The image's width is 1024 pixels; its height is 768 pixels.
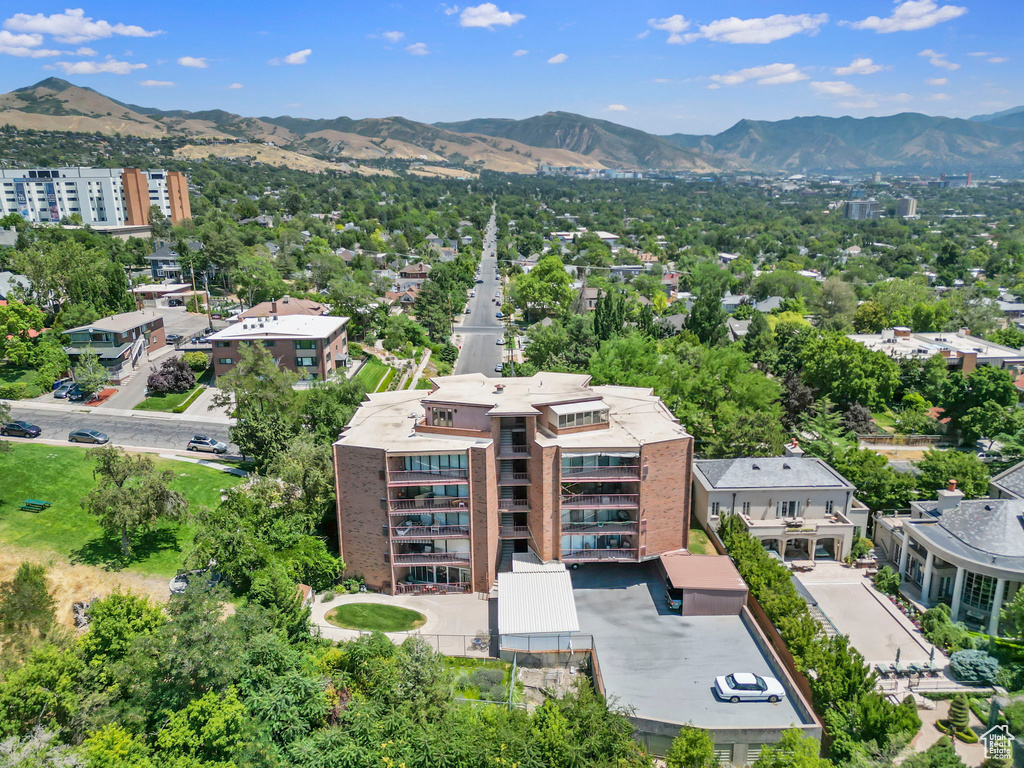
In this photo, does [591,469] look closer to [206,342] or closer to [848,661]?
[848,661]

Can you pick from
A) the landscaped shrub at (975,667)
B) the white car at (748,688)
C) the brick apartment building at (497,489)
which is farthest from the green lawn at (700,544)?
the landscaped shrub at (975,667)

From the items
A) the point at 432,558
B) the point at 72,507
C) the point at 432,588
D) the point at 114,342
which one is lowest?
the point at 432,588

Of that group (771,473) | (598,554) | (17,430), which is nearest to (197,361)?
(17,430)

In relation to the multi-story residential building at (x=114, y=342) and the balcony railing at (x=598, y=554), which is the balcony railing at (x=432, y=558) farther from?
the multi-story residential building at (x=114, y=342)

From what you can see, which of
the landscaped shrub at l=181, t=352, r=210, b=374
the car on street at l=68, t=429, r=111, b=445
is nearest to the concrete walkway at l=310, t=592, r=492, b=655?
the car on street at l=68, t=429, r=111, b=445

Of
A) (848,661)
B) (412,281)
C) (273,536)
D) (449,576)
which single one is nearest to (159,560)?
(273,536)

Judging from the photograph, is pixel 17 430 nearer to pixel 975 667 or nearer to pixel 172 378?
pixel 172 378
